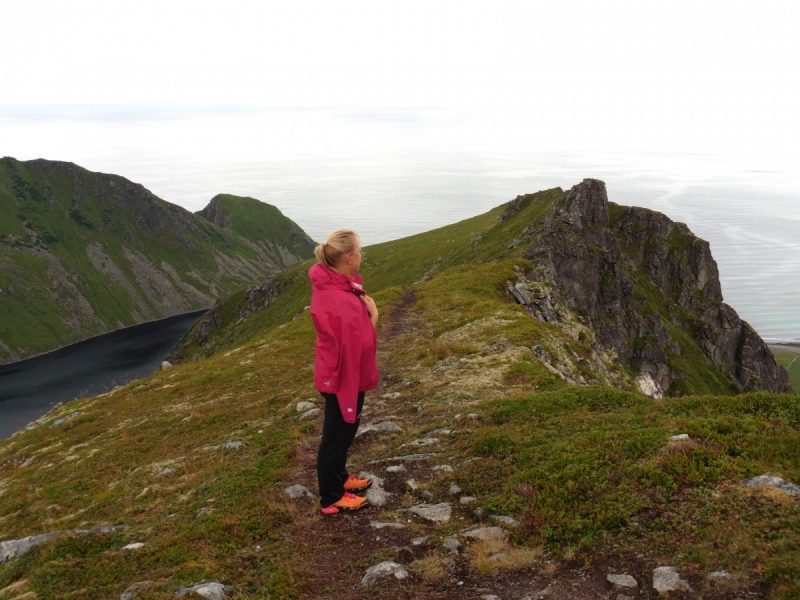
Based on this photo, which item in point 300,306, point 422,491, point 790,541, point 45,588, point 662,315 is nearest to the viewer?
point 790,541

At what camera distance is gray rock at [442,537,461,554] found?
8.93m

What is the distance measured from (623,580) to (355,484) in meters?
5.72

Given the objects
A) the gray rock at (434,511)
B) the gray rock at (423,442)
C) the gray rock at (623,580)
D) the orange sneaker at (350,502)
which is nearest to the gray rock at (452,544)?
the gray rock at (434,511)

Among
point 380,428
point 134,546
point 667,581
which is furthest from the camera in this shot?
point 380,428

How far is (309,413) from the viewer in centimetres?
1830

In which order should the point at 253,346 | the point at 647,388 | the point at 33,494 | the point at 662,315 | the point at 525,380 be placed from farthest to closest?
1. the point at 662,315
2. the point at 647,388
3. the point at 253,346
4. the point at 525,380
5. the point at 33,494

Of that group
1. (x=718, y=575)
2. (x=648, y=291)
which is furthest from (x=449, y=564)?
(x=648, y=291)

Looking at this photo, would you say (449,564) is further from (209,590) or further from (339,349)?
(339,349)

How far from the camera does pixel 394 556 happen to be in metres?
8.89

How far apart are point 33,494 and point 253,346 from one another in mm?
21412

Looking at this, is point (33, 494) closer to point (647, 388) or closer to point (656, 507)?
point (656, 507)

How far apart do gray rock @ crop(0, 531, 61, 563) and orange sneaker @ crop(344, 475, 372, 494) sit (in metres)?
6.95

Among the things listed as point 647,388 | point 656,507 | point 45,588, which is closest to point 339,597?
point 656,507

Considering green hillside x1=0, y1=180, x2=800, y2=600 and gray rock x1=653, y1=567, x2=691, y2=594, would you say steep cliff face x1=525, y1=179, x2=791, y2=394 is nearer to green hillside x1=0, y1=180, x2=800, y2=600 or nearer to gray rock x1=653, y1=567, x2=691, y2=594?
green hillside x1=0, y1=180, x2=800, y2=600
